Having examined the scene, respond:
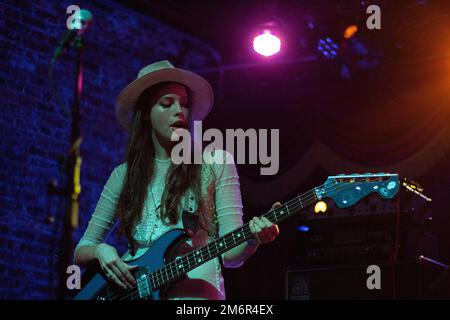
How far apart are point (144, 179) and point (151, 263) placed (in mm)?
478

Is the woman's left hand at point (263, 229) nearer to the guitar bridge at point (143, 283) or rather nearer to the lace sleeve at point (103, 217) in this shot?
the guitar bridge at point (143, 283)

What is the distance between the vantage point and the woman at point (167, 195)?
3.09m

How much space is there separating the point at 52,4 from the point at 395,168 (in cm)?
333

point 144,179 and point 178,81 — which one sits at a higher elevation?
point 178,81

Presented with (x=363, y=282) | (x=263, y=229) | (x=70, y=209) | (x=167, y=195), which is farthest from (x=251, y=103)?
(x=263, y=229)

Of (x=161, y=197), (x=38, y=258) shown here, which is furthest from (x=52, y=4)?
(x=161, y=197)

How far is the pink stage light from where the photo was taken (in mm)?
6258

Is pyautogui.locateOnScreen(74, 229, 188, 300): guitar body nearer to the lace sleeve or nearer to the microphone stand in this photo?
the microphone stand

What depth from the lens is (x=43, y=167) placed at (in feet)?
19.2

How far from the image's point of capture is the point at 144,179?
342 cm

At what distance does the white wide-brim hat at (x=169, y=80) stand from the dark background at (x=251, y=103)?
182cm

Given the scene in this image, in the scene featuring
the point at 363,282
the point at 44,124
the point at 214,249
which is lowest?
the point at 214,249

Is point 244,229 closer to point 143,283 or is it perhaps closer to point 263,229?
point 263,229
